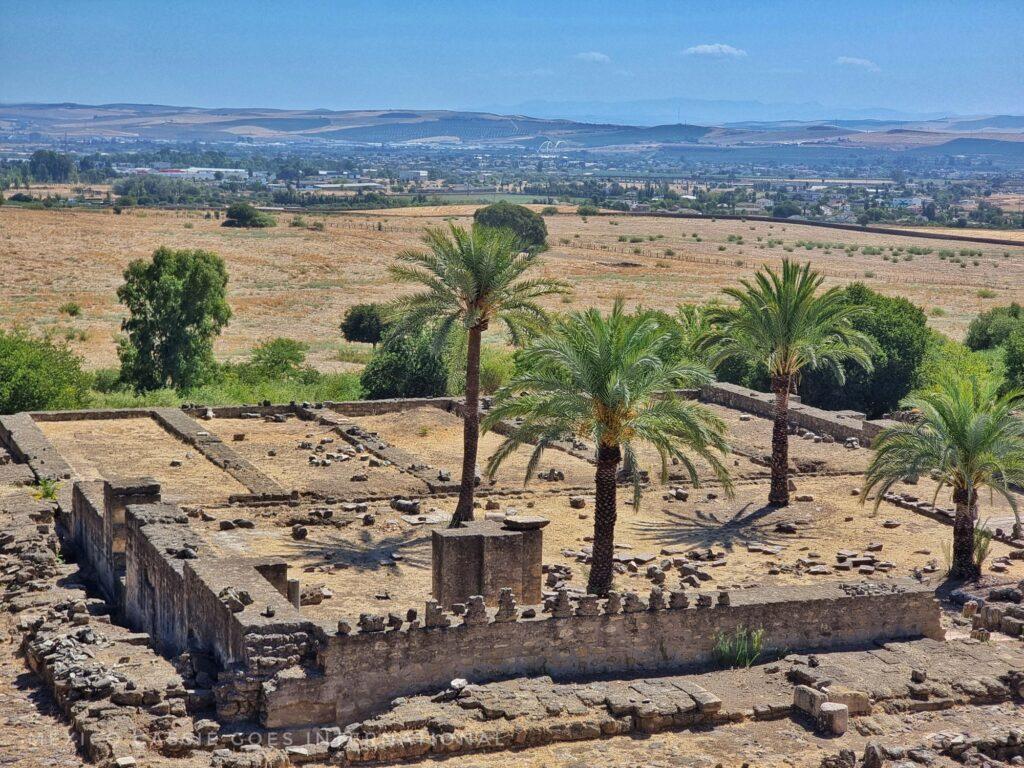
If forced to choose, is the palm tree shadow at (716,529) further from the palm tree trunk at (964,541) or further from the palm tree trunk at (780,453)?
the palm tree trunk at (964,541)

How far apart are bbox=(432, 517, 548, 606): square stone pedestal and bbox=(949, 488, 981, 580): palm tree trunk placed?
300 inches

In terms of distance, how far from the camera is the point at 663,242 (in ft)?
374

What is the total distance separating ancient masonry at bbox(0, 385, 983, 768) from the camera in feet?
53.3

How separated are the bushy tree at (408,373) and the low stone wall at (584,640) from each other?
21.0 meters

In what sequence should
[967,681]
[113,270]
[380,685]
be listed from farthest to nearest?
[113,270] → [967,681] → [380,685]

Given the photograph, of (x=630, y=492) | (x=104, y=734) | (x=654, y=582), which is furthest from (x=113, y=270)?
(x=104, y=734)

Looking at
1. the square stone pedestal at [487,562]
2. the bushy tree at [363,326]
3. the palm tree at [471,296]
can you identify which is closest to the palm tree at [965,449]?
the palm tree at [471,296]

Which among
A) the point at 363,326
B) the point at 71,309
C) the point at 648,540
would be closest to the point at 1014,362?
the point at 648,540

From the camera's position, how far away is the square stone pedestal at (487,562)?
19516 millimetres

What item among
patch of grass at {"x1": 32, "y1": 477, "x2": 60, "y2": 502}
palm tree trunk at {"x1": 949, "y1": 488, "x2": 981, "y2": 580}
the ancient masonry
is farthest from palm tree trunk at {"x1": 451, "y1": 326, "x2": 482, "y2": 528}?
palm tree trunk at {"x1": 949, "y1": 488, "x2": 981, "y2": 580}

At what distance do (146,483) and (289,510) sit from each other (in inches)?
223

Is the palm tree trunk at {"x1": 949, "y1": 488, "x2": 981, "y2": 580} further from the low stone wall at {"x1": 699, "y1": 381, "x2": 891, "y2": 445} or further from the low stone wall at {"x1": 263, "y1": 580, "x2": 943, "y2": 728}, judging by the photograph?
the low stone wall at {"x1": 699, "y1": 381, "x2": 891, "y2": 445}

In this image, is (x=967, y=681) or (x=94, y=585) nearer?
(x=967, y=681)

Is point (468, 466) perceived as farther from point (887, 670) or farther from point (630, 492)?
point (887, 670)
